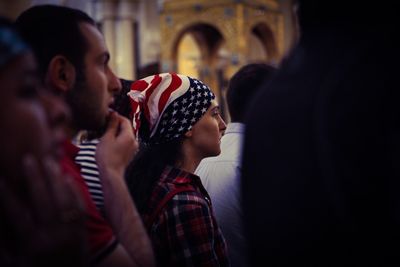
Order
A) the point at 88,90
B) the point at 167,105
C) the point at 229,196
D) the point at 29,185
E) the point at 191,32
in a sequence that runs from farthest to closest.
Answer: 1. the point at 191,32
2. the point at 229,196
3. the point at 167,105
4. the point at 88,90
5. the point at 29,185

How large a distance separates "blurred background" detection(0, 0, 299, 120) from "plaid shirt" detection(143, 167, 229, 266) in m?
5.15

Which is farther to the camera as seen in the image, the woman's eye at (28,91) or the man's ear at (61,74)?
the man's ear at (61,74)

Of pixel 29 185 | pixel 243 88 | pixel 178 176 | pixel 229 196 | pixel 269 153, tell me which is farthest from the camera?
pixel 243 88

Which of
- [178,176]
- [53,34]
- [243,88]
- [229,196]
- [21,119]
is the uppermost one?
[53,34]

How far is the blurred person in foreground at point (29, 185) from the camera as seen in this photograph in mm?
916

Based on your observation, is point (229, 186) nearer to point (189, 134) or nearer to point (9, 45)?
point (189, 134)

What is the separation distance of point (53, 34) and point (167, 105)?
0.75 metres

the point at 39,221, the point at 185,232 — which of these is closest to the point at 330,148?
the point at 39,221

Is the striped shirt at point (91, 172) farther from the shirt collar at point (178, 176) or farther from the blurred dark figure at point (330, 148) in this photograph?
the blurred dark figure at point (330, 148)

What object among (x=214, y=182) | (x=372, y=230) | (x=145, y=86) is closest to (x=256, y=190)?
(x=372, y=230)

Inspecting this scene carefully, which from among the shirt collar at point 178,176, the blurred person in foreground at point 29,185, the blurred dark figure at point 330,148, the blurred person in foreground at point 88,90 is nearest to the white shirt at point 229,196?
the shirt collar at point 178,176

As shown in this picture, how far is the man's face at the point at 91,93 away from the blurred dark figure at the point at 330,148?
0.50m

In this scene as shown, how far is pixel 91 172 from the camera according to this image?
1.66m

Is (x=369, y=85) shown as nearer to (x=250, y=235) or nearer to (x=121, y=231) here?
(x=250, y=235)
